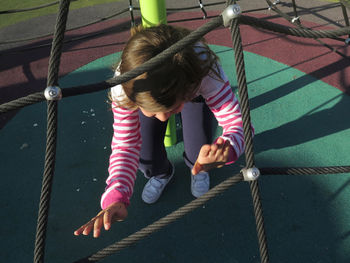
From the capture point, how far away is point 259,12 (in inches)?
98.2

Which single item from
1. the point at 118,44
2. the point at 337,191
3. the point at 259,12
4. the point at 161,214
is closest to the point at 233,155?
the point at 161,214

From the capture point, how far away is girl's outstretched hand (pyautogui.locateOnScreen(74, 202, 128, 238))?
0.56 meters

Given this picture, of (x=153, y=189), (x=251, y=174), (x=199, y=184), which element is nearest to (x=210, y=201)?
(x=199, y=184)

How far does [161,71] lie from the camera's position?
0.59m

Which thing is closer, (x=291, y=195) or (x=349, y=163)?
(x=291, y=195)

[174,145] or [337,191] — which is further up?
[174,145]

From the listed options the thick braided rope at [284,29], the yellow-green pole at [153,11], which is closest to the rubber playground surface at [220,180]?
the yellow-green pole at [153,11]

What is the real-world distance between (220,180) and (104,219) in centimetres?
64

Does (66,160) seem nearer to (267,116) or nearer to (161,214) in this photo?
(161,214)

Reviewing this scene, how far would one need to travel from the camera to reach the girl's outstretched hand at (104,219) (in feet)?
1.85

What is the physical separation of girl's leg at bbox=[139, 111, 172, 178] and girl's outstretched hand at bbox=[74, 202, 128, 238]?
31cm

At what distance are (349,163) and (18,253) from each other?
1.23 metres

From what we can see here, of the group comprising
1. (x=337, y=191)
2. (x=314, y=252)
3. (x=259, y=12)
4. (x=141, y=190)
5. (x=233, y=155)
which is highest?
(x=259, y=12)

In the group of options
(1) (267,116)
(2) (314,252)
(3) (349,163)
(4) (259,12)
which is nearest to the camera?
(2) (314,252)
